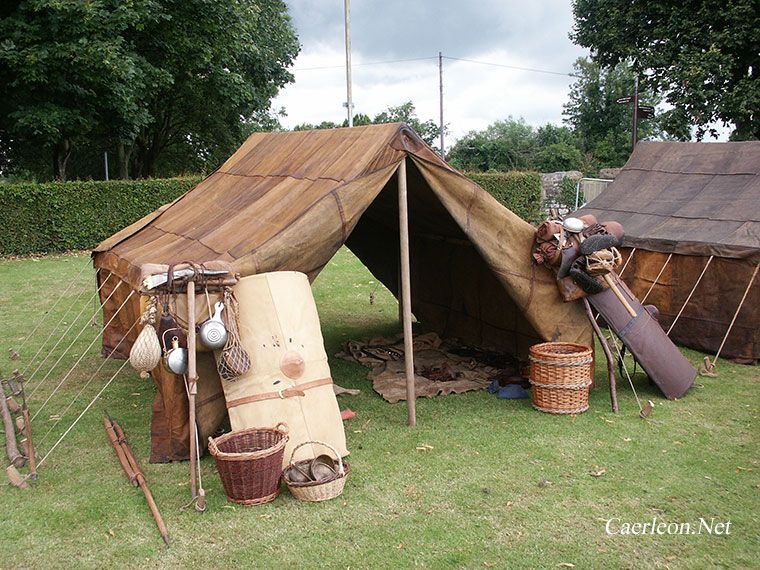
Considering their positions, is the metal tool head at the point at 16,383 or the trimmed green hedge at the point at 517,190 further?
the trimmed green hedge at the point at 517,190

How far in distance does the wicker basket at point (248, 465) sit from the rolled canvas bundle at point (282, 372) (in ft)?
0.45

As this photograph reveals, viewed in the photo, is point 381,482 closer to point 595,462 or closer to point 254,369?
point 254,369

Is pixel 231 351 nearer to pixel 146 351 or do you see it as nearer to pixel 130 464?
pixel 146 351

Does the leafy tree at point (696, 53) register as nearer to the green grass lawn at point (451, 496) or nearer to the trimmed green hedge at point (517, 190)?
the trimmed green hedge at point (517, 190)

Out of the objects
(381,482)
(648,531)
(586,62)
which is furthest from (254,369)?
(586,62)

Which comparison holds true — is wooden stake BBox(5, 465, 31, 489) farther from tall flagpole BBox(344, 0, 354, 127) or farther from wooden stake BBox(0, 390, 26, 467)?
tall flagpole BBox(344, 0, 354, 127)

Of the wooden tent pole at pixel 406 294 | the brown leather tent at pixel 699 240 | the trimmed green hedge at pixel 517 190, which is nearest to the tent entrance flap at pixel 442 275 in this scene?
the wooden tent pole at pixel 406 294

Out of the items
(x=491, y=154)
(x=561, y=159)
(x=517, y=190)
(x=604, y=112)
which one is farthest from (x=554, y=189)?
(x=604, y=112)

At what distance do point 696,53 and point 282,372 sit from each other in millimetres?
20029

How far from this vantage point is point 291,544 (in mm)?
3340

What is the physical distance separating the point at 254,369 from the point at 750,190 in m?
5.98

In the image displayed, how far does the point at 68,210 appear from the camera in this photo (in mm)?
14672

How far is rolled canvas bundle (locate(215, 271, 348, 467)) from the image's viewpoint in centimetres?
405

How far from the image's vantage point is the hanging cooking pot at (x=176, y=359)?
385 centimetres
